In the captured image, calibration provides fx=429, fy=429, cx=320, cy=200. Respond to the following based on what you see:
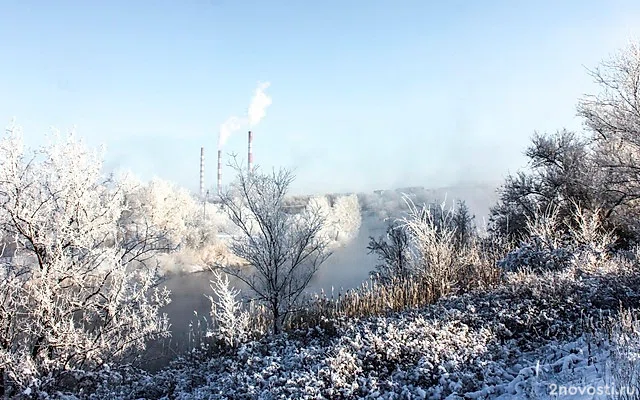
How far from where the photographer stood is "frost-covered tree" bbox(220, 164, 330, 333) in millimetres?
9117

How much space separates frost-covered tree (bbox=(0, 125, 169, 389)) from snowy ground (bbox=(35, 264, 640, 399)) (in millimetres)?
781

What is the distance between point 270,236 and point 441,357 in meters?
4.88

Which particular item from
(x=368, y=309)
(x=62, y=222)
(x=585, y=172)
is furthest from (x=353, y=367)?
(x=585, y=172)

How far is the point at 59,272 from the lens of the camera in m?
7.39

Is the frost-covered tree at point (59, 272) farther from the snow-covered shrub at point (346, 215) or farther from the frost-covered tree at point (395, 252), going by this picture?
the snow-covered shrub at point (346, 215)

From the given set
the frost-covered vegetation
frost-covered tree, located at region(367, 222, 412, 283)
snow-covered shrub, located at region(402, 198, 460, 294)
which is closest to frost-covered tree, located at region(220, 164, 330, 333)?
the frost-covered vegetation

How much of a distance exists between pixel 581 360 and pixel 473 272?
19.7 feet

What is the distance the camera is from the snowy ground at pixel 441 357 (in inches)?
174

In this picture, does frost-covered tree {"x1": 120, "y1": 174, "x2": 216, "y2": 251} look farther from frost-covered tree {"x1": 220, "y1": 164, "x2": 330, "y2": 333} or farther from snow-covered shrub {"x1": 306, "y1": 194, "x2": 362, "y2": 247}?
frost-covered tree {"x1": 220, "y1": 164, "x2": 330, "y2": 333}

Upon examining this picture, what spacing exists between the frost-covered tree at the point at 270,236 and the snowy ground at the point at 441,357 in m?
1.72

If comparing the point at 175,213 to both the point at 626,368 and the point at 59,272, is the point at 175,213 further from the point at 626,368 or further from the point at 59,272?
the point at 626,368

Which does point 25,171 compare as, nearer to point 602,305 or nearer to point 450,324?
point 450,324

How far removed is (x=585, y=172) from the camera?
17312 millimetres

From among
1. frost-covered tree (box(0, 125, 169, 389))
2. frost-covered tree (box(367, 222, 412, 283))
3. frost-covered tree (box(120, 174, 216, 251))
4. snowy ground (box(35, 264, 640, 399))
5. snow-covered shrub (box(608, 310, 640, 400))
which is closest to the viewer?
snow-covered shrub (box(608, 310, 640, 400))
